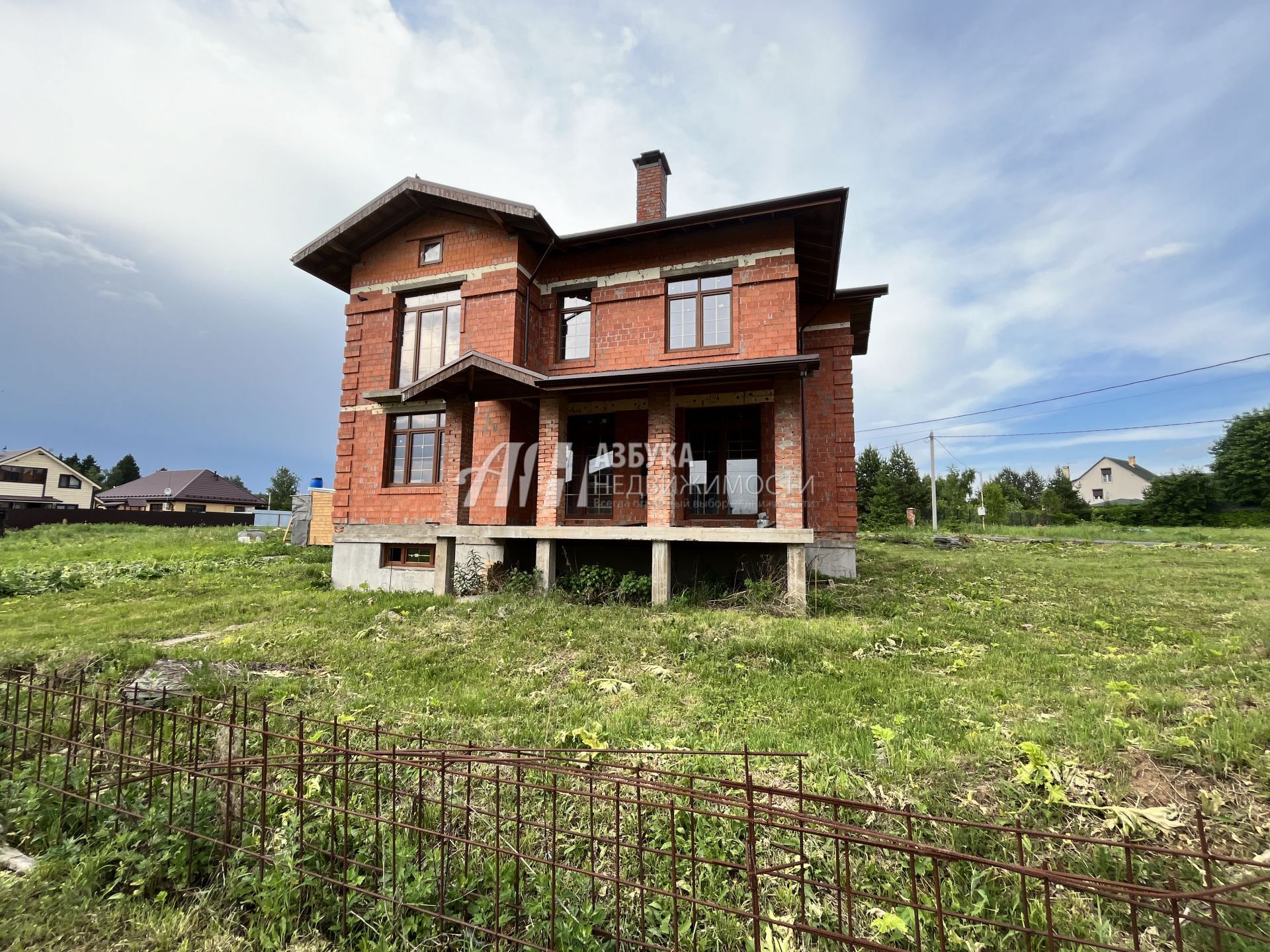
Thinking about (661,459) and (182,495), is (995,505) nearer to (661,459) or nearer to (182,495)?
(661,459)

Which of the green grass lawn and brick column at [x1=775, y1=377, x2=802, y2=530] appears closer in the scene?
the green grass lawn

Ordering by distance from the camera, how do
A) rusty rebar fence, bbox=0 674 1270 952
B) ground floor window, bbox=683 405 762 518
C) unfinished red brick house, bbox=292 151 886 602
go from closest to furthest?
rusty rebar fence, bbox=0 674 1270 952, unfinished red brick house, bbox=292 151 886 602, ground floor window, bbox=683 405 762 518

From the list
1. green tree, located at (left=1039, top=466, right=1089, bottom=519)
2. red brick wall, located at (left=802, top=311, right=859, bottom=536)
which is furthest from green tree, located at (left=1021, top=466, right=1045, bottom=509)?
red brick wall, located at (left=802, top=311, right=859, bottom=536)

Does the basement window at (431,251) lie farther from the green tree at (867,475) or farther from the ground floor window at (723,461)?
the green tree at (867,475)

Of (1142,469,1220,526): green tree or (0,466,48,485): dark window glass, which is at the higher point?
(0,466,48,485): dark window glass

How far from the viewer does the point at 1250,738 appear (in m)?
3.67

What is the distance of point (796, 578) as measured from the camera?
8.89m

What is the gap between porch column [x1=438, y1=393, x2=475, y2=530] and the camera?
1059 centimetres

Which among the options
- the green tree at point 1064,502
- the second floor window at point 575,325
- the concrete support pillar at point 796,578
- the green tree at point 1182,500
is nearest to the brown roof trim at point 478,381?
the second floor window at point 575,325

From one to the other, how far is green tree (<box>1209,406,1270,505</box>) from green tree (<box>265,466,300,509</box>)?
82076 millimetres

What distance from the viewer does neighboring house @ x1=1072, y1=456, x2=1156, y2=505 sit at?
52938mm

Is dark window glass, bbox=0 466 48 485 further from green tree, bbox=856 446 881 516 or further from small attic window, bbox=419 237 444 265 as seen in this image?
green tree, bbox=856 446 881 516

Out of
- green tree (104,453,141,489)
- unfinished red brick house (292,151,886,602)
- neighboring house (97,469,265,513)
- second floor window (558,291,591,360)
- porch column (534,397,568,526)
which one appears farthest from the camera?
green tree (104,453,141,489)

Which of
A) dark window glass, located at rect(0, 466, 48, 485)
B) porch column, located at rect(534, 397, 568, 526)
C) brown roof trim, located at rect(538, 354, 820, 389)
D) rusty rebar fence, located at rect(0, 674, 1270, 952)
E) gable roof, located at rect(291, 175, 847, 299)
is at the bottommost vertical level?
rusty rebar fence, located at rect(0, 674, 1270, 952)
